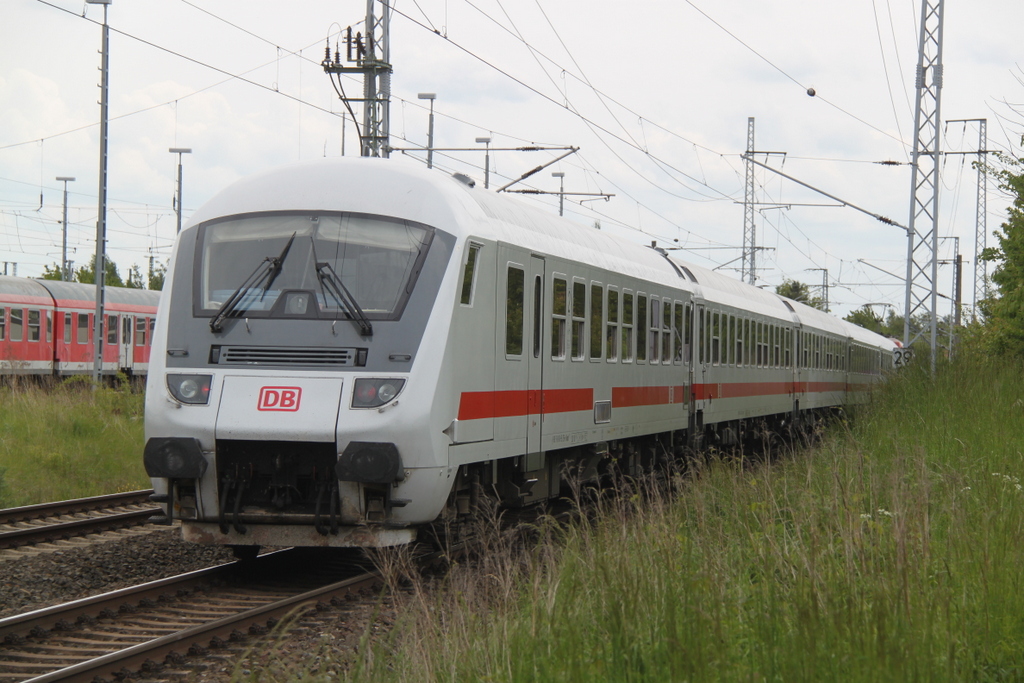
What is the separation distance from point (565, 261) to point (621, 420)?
2.67m

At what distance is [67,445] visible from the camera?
15797 millimetres

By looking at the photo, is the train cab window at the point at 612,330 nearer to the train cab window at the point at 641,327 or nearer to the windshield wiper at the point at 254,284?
the train cab window at the point at 641,327

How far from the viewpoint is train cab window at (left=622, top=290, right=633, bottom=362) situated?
43.8ft

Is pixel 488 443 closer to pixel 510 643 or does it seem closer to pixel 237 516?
pixel 237 516

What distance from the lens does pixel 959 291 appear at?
6047 cm

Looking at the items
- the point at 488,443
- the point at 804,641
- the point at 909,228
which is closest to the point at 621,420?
the point at 488,443

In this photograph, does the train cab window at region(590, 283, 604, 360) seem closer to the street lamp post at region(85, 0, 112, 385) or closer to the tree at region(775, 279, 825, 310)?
the street lamp post at region(85, 0, 112, 385)

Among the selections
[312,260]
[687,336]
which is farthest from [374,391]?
[687,336]

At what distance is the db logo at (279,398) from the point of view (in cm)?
804

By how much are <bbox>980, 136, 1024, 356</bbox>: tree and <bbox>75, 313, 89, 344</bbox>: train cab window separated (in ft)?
85.7

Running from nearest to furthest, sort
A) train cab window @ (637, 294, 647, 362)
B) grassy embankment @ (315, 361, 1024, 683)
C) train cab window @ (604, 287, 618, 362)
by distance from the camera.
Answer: grassy embankment @ (315, 361, 1024, 683) < train cab window @ (604, 287, 618, 362) < train cab window @ (637, 294, 647, 362)

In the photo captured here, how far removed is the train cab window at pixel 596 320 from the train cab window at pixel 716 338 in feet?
19.9

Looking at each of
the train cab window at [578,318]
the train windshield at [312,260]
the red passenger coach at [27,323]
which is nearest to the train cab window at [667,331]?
the train cab window at [578,318]

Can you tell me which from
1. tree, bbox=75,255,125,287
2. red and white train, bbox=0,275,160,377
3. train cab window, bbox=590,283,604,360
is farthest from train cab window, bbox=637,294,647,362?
tree, bbox=75,255,125,287
